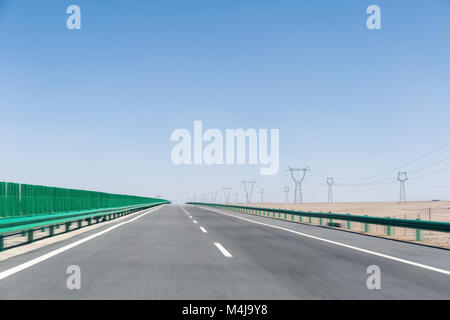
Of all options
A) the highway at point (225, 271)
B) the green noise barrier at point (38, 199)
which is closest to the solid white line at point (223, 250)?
the highway at point (225, 271)

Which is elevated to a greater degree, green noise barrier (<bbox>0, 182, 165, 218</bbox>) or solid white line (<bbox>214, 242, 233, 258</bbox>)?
green noise barrier (<bbox>0, 182, 165, 218</bbox>)

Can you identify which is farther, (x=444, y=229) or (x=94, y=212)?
(x=94, y=212)

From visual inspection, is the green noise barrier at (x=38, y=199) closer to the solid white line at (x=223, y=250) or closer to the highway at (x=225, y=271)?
the highway at (x=225, y=271)

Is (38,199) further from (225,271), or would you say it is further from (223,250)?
(225,271)

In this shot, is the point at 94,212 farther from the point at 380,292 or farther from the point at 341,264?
the point at 380,292

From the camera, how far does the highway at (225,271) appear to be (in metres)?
5.46

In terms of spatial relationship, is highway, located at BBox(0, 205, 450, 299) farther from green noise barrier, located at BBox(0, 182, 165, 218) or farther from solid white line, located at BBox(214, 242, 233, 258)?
green noise barrier, located at BBox(0, 182, 165, 218)

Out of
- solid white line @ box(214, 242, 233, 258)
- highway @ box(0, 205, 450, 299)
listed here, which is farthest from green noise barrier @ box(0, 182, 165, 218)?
solid white line @ box(214, 242, 233, 258)

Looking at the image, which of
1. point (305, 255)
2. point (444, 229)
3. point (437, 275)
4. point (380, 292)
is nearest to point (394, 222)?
point (444, 229)

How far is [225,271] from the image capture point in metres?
7.07

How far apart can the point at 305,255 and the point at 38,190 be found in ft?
41.5

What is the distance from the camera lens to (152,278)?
6.41 meters

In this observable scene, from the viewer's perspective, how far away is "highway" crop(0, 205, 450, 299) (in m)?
5.46

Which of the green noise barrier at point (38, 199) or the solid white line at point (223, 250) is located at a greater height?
the green noise barrier at point (38, 199)
